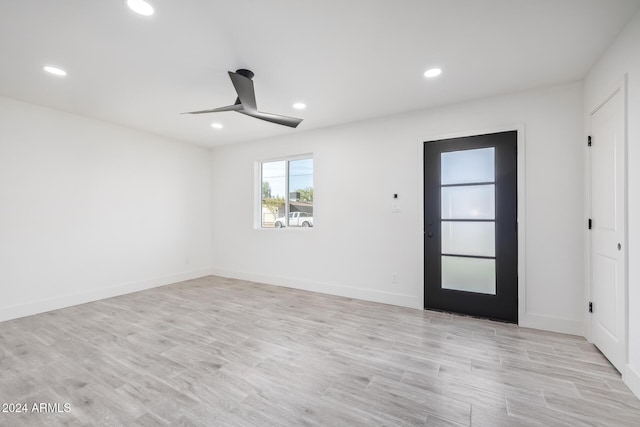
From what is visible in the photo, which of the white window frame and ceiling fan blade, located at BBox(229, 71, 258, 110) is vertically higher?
ceiling fan blade, located at BBox(229, 71, 258, 110)

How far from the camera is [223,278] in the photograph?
5.62m

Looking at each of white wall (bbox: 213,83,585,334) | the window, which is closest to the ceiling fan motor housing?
white wall (bbox: 213,83,585,334)

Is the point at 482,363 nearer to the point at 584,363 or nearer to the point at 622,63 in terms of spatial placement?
the point at 584,363

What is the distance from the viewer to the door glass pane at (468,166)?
338 centimetres

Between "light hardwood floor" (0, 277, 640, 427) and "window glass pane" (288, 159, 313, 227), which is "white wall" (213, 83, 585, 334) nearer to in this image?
"window glass pane" (288, 159, 313, 227)

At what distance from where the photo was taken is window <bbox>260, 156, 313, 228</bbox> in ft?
16.1

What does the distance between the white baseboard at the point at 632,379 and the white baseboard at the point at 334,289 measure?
1.89 meters

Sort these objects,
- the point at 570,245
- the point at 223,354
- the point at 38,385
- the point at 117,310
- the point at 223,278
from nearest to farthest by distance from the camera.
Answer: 1. the point at 38,385
2. the point at 223,354
3. the point at 570,245
4. the point at 117,310
5. the point at 223,278

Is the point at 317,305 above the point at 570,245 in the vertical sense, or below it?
below

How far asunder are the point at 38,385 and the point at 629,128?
15.5 ft

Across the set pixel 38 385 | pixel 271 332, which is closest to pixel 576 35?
pixel 271 332

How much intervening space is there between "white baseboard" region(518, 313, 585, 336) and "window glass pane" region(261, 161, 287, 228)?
3.73 m

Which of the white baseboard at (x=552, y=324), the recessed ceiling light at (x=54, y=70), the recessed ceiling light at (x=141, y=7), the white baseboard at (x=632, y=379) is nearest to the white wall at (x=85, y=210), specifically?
the recessed ceiling light at (x=54, y=70)

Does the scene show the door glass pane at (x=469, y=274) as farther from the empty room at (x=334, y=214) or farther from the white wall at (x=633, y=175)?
the white wall at (x=633, y=175)
